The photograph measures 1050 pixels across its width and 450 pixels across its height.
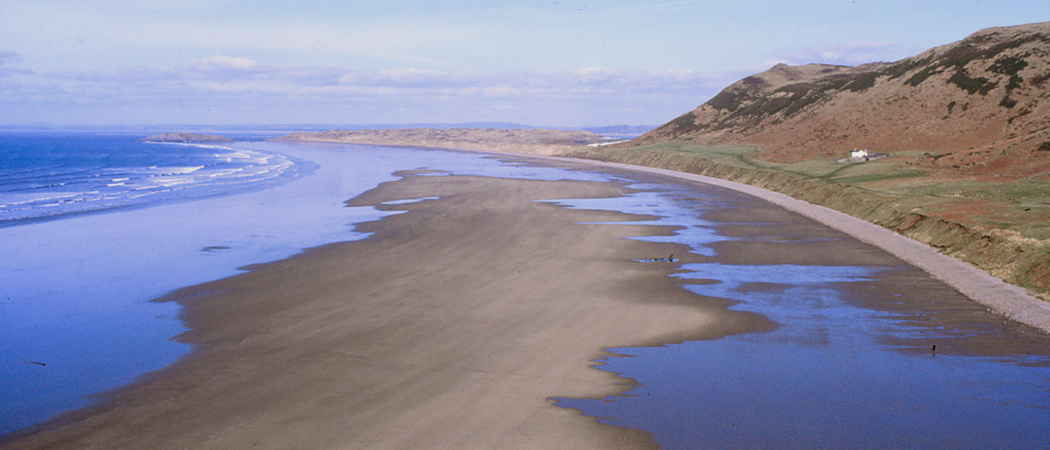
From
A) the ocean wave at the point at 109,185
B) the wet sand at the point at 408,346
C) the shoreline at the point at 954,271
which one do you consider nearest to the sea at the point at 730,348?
the shoreline at the point at 954,271

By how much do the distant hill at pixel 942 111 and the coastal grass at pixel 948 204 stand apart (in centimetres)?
473

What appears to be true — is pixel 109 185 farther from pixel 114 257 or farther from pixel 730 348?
pixel 730 348

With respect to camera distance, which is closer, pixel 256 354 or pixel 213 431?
pixel 213 431

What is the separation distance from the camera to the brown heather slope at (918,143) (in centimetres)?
2867

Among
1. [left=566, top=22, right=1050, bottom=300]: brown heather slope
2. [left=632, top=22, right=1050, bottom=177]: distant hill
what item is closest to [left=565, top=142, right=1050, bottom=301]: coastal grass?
[left=566, top=22, right=1050, bottom=300]: brown heather slope

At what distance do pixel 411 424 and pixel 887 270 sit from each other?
19.6 m

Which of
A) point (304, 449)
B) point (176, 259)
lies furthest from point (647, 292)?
point (176, 259)

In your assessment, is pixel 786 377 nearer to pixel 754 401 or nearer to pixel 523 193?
pixel 754 401

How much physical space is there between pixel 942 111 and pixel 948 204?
5907cm

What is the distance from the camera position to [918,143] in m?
79.2

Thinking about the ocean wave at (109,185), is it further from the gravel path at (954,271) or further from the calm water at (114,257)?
the gravel path at (954,271)

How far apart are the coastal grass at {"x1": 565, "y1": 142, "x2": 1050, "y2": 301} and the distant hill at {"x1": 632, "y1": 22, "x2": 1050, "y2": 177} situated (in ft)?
15.5

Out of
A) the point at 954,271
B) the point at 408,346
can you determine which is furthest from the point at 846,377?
the point at 954,271

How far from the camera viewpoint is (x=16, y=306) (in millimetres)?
20453
